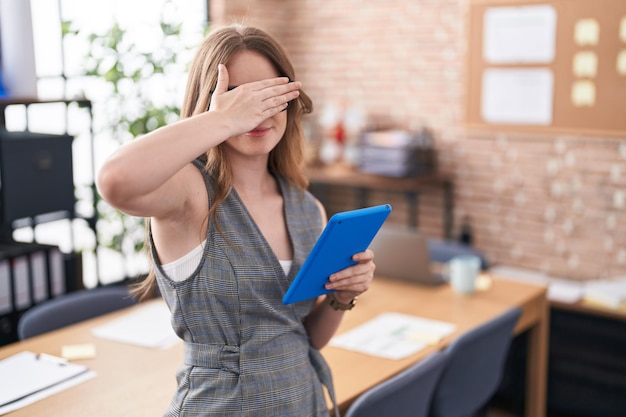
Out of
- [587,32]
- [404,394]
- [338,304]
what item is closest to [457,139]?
[587,32]

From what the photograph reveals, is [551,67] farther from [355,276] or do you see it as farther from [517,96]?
[355,276]

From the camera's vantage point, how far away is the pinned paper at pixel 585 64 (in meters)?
4.45

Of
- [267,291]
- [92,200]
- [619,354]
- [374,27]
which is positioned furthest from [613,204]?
[267,291]

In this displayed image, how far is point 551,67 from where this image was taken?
4.63 meters

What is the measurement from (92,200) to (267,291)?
2.96 metres

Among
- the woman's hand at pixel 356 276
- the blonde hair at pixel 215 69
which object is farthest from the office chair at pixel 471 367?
the blonde hair at pixel 215 69

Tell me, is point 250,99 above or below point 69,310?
above

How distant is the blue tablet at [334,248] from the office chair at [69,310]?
114cm

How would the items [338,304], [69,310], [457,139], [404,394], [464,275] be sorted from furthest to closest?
[457,139] → [464,275] → [69,310] → [404,394] → [338,304]

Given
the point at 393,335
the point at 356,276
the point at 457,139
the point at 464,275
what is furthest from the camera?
the point at 457,139

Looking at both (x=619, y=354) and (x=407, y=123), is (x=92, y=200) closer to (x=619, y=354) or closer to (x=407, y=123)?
(x=407, y=123)

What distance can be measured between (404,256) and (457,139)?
6.77 ft

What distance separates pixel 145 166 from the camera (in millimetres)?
1282

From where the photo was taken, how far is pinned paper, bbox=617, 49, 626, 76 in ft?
14.3
